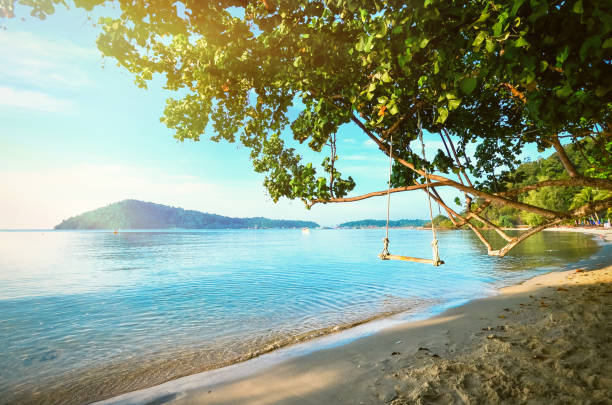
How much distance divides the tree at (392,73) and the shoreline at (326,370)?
222cm

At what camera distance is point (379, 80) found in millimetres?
3568

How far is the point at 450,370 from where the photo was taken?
398 cm

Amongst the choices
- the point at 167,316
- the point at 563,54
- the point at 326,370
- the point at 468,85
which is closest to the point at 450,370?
the point at 326,370

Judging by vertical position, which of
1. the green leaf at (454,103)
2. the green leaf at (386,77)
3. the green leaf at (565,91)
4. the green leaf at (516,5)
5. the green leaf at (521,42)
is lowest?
the green leaf at (565,91)

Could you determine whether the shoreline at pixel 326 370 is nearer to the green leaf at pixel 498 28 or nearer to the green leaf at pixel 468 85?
the green leaf at pixel 468 85

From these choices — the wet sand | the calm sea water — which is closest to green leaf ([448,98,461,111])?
the wet sand

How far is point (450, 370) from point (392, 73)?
13.8 ft

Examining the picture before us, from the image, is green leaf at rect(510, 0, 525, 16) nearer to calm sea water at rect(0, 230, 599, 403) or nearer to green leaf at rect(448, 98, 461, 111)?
green leaf at rect(448, 98, 461, 111)

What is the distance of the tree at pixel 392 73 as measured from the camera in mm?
2623

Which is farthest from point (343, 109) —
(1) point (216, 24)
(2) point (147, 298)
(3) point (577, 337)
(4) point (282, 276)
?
(4) point (282, 276)

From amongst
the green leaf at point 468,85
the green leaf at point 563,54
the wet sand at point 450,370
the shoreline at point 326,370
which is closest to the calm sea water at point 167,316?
the shoreline at point 326,370

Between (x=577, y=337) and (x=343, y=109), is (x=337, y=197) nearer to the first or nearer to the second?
(x=343, y=109)

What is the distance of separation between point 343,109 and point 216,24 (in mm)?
2501

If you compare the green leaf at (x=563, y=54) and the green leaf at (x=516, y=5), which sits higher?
the green leaf at (x=516, y=5)
